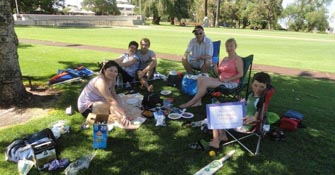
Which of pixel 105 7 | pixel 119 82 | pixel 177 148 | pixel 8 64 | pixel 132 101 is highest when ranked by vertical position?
pixel 105 7

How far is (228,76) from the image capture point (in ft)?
16.6

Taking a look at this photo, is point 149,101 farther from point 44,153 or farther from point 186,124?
point 44,153

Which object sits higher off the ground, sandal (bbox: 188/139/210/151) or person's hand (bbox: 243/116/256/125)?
person's hand (bbox: 243/116/256/125)

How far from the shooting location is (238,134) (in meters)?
4.07

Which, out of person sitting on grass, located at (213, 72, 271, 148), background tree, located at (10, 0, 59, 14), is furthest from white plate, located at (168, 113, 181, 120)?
background tree, located at (10, 0, 59, 14)

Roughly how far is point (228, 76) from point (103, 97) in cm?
235

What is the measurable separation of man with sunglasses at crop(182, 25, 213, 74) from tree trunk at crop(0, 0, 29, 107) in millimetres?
3720

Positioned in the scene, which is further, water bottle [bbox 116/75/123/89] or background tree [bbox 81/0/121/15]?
background tree [bbox 81/0/121/15]

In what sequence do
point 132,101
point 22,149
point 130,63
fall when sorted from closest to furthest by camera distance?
1. point 22,149
2. point 132,101
3. point 130,63

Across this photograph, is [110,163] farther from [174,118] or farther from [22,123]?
[22,123]

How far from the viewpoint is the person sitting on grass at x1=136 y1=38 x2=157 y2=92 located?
6121mm

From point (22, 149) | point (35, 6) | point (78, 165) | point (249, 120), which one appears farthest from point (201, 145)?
point (35, 6)

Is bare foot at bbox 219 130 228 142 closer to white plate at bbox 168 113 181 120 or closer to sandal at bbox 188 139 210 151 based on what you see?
sandal at bbox 188 139 210 151

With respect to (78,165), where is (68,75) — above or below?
above
